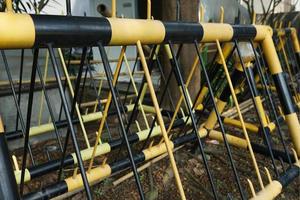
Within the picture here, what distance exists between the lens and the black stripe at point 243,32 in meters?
1.53

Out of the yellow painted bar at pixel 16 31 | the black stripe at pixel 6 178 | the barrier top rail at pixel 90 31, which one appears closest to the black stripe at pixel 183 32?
the barrier top rail at pixel 90 31

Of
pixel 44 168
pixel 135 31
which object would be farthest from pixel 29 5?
pixel 135 31

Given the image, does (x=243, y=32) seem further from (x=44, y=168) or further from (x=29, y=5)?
(x=29, y=5)

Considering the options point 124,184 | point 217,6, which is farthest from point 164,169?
point 217,6

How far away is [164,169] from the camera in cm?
252

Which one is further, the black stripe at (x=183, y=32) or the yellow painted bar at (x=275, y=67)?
the yellow painted bar at (x=275, y=67)

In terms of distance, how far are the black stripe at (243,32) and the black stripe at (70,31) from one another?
2.58 ft

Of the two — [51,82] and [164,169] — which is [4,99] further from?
[164,169]

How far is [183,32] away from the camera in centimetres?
124

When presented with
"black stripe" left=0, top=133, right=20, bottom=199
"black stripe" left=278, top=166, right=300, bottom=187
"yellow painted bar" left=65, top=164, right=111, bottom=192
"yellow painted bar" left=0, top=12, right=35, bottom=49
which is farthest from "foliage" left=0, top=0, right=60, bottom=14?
"black stripe" left=278, top=166, right=300, bottom=187

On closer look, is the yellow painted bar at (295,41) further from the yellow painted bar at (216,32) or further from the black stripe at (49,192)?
the black stripe at (49,192)

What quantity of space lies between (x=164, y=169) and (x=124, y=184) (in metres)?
0.37

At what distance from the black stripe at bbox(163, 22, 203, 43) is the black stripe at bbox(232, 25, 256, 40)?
292mm

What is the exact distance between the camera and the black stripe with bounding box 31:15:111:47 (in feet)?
2.63
